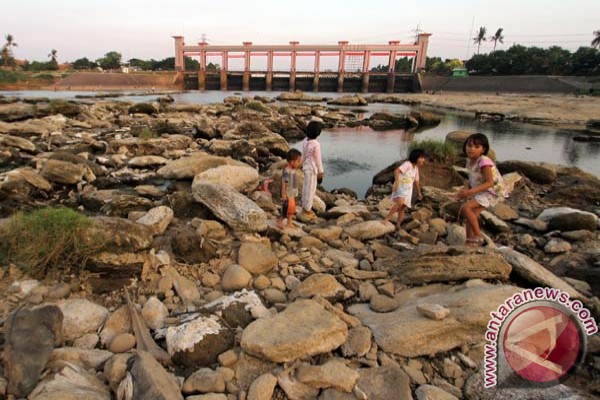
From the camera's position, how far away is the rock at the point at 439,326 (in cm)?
268

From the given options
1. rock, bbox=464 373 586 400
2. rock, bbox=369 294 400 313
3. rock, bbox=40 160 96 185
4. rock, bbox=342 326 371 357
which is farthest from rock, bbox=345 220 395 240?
rock, bbox=40 160 96 185

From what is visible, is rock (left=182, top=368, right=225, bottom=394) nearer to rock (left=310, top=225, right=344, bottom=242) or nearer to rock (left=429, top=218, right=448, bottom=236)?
rock (left=310, top=225, right=344, bottom=242)

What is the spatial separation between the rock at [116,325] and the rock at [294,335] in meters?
1.13

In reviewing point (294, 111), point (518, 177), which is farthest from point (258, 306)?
point (294, 111)

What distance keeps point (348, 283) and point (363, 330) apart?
0.95 metres

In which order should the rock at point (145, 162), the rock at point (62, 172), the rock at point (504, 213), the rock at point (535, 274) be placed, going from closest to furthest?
1. the rock at point (535, 274)
2. the rock at point (504, 213)
3. the rock at point (62, 172)
4. the rock at point (145, 162)

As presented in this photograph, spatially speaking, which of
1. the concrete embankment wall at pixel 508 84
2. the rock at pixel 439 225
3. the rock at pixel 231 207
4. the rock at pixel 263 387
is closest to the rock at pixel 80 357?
the rock at pixel 263 387

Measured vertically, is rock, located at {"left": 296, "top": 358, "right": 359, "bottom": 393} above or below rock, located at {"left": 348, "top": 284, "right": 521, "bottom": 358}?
below

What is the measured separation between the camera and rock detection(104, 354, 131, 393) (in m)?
2.27

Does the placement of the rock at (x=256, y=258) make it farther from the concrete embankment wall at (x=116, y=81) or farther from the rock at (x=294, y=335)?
the concrete embankment wall at (x=116, y=81)

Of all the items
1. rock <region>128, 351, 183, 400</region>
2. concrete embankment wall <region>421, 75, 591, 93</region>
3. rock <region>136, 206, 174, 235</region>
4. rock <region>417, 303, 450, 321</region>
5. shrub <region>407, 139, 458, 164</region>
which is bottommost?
rock <region>128, 351, 183, 400</region>

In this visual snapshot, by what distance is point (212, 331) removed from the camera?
2.70 m

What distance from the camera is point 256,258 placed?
4.02 meters

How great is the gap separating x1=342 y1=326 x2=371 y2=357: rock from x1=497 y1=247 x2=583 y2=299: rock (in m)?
1.93
